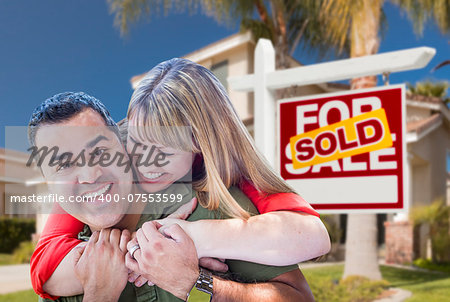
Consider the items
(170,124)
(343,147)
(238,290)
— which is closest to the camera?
(238,290)

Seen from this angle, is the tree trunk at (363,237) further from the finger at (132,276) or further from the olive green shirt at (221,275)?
the finger at (132,276)

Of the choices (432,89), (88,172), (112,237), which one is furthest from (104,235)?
(432,89)

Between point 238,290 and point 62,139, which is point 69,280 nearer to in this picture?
point 62,139

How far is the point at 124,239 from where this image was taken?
175 cm

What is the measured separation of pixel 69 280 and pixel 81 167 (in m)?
0.42

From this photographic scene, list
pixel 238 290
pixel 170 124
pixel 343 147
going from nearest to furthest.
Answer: pixel 238 290, pixel 170 124, pixel 343 147

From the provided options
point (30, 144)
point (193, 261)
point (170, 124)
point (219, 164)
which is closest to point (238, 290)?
point (193, 261)

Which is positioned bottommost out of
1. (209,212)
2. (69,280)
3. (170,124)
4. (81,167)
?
(69,280)

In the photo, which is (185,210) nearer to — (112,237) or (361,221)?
(112,237)

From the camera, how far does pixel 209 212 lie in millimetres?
1772

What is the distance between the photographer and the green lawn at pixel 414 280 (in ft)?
26.0

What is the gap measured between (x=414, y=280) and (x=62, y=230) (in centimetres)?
894

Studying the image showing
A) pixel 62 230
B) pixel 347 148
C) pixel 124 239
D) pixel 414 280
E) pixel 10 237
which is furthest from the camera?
pixel 10 237

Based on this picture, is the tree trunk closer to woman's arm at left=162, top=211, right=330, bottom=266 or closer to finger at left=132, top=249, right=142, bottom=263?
woman's arm at left=162, top=211, right=330, bottom=266
